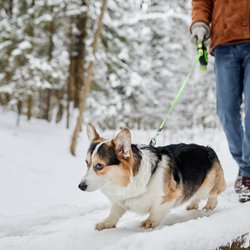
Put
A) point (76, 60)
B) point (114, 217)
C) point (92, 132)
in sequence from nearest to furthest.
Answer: point (114, 217), point (92, 132), point (76, 60)

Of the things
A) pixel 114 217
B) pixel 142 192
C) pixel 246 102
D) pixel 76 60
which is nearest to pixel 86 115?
pixel 76 60

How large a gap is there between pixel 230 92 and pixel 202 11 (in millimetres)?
934

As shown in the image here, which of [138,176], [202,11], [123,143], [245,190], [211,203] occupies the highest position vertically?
[202,11]

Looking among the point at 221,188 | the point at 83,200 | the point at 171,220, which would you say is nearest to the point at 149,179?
the point at 171,220

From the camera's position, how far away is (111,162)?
2.96 m

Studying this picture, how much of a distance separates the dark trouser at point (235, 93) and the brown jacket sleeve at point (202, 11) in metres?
0.37

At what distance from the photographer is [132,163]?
10.0 feet

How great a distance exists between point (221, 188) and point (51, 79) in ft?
25.4

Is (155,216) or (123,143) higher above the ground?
(123,143)

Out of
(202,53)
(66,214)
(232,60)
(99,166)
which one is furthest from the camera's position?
(202,53)

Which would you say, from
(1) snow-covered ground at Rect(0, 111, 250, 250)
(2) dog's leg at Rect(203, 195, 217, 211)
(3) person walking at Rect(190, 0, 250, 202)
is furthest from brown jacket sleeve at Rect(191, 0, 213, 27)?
(1) snow-covered ground at Rect(0, 111, 250, 250)

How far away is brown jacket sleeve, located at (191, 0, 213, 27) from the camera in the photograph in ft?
13.8

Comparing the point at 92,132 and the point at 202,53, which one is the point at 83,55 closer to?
the point at 202,53

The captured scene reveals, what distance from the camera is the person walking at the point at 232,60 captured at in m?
3.88
